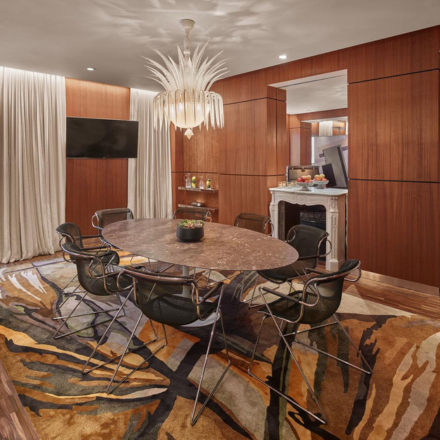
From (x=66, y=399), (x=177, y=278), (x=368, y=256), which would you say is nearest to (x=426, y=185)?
(x=368, y=256)

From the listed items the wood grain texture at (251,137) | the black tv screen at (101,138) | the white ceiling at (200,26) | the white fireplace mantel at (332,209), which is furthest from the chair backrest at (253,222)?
the black tv screen at (101,138)

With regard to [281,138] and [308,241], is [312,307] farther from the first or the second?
[281,138]

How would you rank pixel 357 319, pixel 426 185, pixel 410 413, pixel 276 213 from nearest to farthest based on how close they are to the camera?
pixel 410 413, pixel 357 319, pixel 426 185, pixel 276 213

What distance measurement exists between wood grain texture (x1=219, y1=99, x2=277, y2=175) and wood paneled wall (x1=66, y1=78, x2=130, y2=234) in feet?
7.18

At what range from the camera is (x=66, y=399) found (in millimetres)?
2326

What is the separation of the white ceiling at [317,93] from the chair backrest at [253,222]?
2.32 m

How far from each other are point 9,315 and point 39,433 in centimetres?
194

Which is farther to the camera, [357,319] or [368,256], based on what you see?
[368,256]

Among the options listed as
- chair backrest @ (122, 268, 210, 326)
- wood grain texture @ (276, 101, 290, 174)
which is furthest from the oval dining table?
wood grain texture @ (276, 101, 290, 174)

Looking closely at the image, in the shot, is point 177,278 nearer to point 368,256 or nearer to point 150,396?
point 150,396

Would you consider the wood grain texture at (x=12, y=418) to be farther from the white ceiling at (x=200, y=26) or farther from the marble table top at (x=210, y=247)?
the white ceiling at (x=200, y=26)

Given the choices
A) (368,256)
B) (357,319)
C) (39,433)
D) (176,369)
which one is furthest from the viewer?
(368,256)

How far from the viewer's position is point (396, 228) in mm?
4387

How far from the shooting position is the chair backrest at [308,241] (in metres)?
3.45
